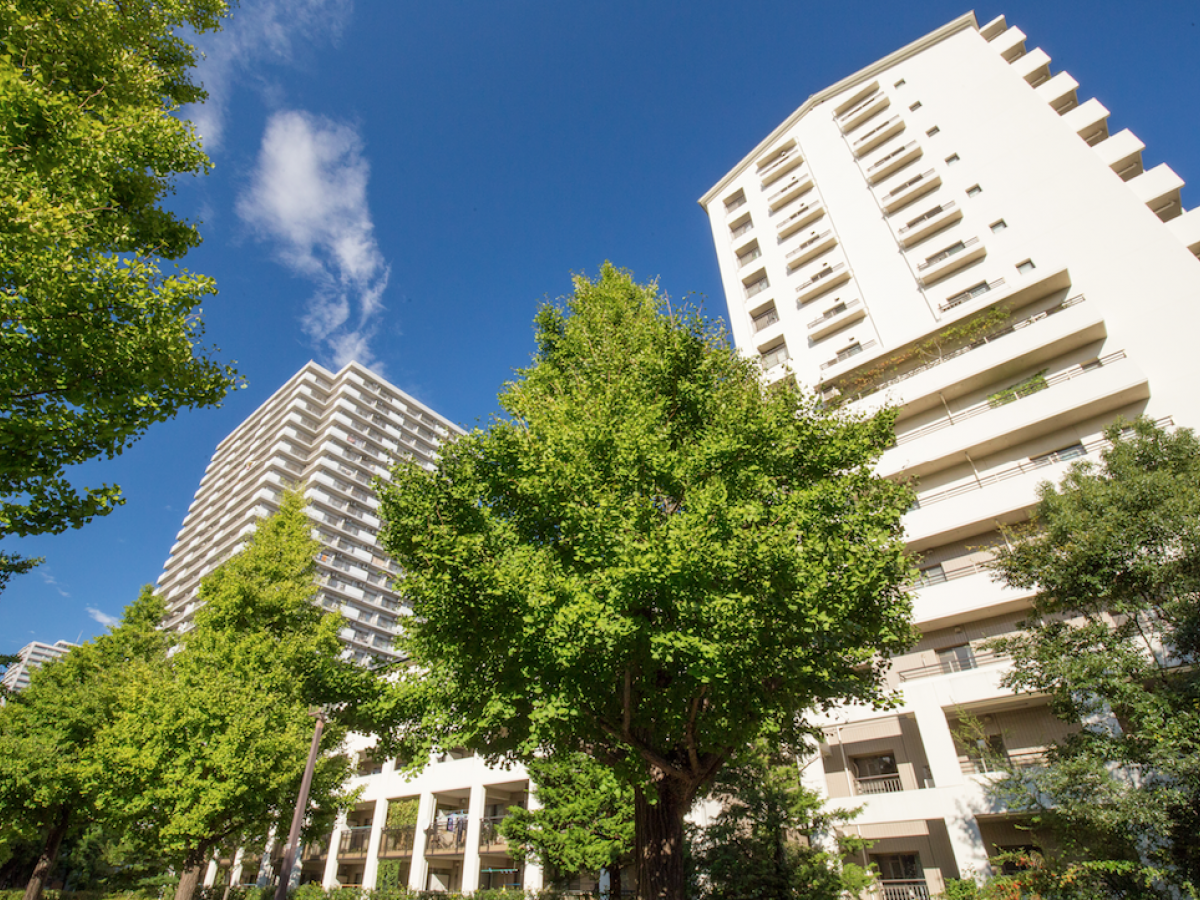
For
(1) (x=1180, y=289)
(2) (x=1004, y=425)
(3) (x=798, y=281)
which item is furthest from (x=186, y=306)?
(3) (x=798, y=281)

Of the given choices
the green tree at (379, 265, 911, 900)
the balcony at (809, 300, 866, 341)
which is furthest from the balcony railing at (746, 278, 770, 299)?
the green tree at (379, 265, 911, 900)

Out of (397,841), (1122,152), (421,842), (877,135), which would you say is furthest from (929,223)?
(397,841)

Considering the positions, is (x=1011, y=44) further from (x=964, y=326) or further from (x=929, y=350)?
(x=929, y=350)

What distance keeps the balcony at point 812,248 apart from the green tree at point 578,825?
1080 inches

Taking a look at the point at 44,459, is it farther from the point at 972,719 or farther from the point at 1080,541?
the point at 972,719

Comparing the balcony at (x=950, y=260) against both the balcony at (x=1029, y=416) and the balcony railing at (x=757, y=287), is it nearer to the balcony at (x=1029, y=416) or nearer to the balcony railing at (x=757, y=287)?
the balcony at (x=1029, y=416)

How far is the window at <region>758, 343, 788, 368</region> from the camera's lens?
97.1ft

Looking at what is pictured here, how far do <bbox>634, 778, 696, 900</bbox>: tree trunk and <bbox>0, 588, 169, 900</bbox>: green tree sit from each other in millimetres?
16112

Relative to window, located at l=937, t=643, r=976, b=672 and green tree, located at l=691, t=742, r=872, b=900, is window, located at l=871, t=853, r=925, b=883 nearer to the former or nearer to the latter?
green tree, located at l=691, t=742, r=872, b=900

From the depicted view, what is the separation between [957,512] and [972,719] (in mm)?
6703

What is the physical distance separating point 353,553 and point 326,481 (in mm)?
9402

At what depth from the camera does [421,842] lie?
2520 cm

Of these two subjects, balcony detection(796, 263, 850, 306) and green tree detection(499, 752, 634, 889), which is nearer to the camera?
green tree detection(499, 752, 634, 889)

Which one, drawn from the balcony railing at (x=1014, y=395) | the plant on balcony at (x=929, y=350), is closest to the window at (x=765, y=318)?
the plant on balcony at (x=929, y=350)
